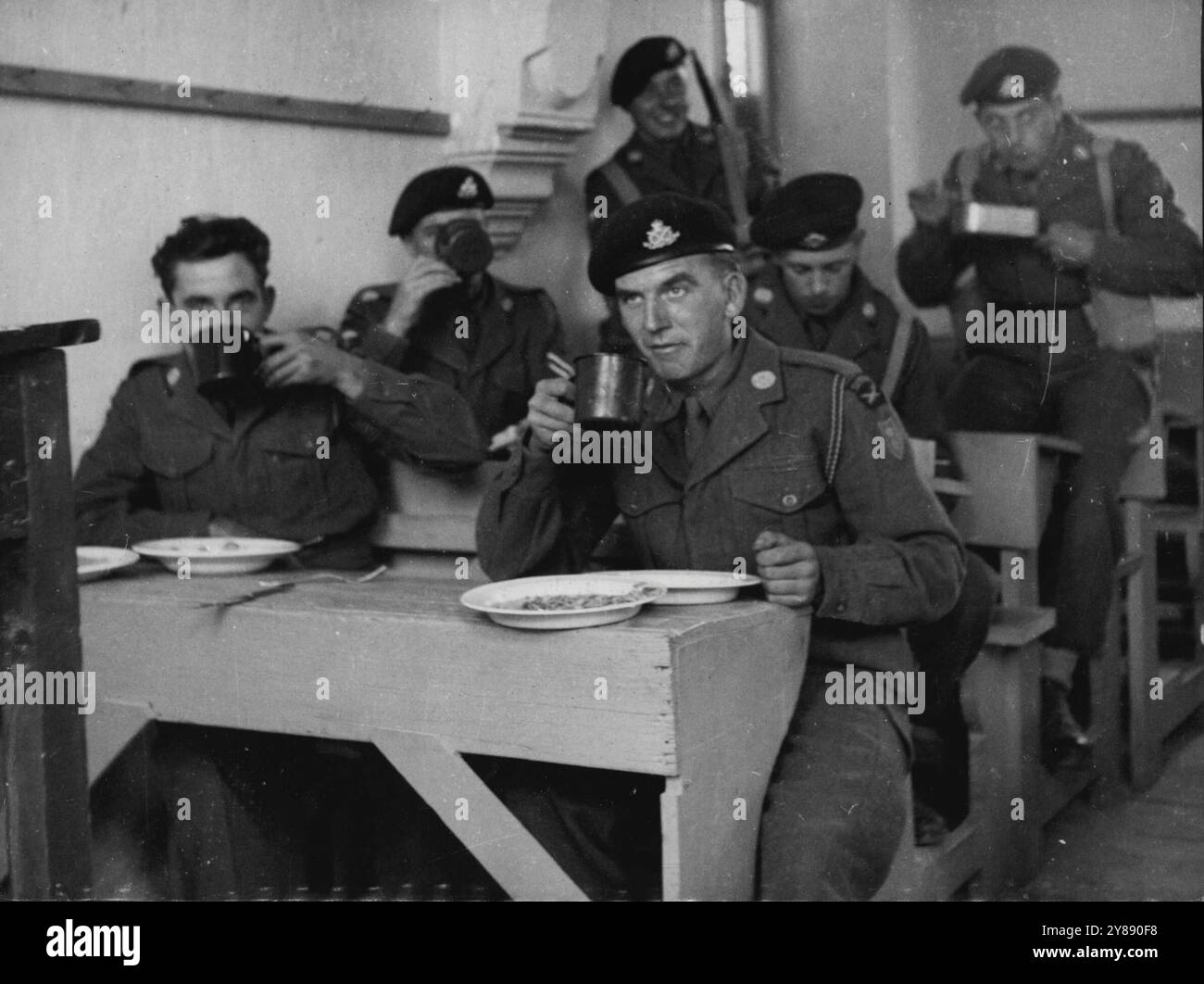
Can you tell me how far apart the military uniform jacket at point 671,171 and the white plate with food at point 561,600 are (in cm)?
186

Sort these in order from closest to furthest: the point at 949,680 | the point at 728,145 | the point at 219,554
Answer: the point at 219,554, the point at 949,680, the point at 728,145

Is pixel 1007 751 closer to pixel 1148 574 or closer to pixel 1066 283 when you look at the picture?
pixel 1148 574

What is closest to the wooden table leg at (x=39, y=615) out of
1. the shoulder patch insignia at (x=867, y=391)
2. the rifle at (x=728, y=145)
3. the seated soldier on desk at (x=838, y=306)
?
the shoulder patch insignia at (x=867, y=391)

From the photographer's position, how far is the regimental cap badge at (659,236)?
2.06 metres

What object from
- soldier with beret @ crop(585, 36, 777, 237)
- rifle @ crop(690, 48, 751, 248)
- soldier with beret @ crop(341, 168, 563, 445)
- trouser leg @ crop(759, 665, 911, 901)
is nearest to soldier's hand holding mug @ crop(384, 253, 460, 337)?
soldier with beret @ crop(341, 168, 563, 445)

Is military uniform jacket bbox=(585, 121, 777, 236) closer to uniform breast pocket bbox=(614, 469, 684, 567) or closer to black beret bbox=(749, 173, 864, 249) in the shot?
black beret bbox=(749, 173, 864, 249)

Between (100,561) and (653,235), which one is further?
(100,561)

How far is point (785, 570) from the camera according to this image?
6.15ft

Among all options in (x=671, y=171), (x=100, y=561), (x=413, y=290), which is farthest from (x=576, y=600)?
(x=671, y=171)

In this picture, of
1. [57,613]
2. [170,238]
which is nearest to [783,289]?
[170,238]

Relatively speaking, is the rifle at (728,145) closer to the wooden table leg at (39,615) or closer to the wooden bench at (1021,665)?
the wooden bench at (1021,665)

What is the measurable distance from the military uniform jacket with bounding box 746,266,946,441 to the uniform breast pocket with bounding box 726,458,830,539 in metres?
1.13

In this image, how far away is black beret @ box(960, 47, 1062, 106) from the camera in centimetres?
316

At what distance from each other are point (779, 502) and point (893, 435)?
0.66 ft
